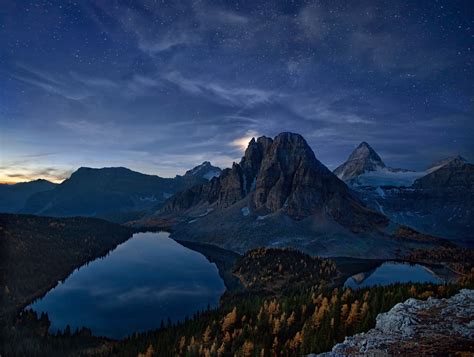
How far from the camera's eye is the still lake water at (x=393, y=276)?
124 metres

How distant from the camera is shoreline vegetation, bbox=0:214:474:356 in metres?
39.7

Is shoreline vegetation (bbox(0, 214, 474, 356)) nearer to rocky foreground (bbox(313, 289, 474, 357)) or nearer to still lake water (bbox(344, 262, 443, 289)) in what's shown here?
rocky foreground (bbox(313, 289, 474, 357))

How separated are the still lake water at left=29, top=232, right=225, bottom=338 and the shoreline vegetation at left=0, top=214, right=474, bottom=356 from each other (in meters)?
4.63

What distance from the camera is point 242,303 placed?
237 feet

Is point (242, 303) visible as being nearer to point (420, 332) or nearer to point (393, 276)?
point (420, 332)

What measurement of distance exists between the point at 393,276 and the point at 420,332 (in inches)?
4791

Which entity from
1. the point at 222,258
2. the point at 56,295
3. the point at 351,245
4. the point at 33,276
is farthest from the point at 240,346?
the point at 351,245

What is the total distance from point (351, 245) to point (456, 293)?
166646 mm

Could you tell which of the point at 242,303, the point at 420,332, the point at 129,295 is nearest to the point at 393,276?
the point at 242,303

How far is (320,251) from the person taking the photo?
186 m

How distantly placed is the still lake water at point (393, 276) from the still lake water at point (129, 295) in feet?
172

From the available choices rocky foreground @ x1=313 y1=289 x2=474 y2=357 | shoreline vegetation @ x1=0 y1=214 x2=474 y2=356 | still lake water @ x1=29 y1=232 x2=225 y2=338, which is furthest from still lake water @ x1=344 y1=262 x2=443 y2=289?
rocky foreground @ x1=313 y1=289 x2=474 y2=357

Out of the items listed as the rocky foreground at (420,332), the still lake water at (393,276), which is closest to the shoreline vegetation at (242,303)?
the rocky foreground at (420,332)

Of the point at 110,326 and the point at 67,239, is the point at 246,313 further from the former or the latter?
the point at 67,239
